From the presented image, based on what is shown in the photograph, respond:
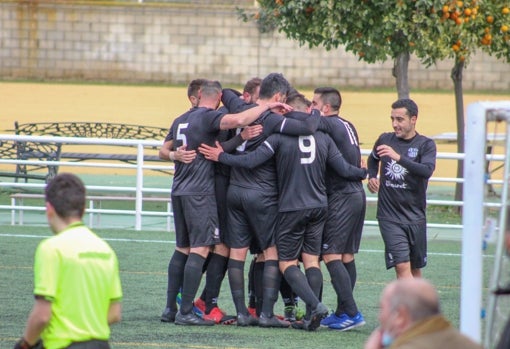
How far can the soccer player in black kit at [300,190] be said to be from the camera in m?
8.49

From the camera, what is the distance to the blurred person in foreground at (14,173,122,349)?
4902 mm

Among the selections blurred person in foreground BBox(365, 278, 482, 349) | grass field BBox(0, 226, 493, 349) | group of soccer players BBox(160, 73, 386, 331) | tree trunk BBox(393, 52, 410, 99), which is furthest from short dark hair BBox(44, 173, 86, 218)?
tree trunk BBox(393, 52, 410, 99)

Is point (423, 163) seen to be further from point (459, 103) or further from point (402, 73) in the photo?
point (459, 103)

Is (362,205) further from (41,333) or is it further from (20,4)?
(20,4)

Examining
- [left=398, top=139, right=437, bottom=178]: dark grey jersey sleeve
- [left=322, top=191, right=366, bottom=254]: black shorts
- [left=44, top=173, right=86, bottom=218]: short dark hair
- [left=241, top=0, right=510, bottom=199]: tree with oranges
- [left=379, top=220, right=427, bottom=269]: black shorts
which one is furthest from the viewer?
[left=241, top=0, right=510, bottom=199]: tree with oranges

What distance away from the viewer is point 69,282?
494 cm

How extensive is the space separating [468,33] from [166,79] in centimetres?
2070

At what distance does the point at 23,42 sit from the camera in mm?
35031

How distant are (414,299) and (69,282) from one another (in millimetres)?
1560

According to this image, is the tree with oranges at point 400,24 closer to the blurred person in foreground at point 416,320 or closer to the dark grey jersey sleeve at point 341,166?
the dark grey jersey sleeve at point 341,166

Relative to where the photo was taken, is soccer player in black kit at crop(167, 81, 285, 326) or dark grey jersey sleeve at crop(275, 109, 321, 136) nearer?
dark grey jersey sleeve at crop(275, 109, 321, 136)

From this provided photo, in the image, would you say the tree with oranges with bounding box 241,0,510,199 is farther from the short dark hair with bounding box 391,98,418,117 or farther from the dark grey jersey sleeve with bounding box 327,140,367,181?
the dark grey jersey sleeve with bounding box 327,140,367,181

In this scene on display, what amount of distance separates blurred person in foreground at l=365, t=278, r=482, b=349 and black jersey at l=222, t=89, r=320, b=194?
4235mm

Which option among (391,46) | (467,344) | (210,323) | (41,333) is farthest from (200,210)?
(391,46)
